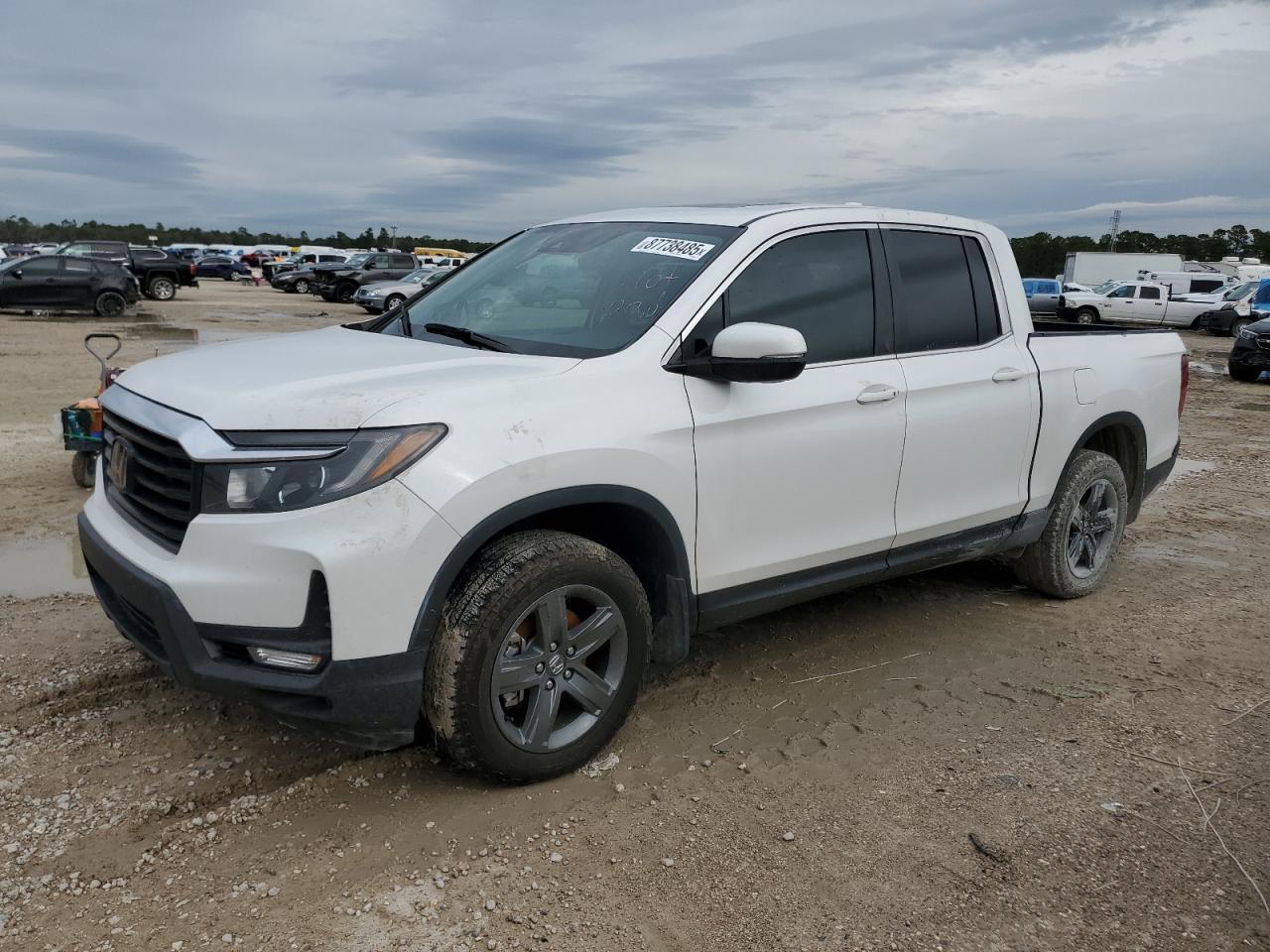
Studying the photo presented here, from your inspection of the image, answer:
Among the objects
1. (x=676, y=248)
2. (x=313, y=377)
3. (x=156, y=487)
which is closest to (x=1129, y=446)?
(x=676, y=248)

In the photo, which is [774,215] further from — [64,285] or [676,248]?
[64,285]

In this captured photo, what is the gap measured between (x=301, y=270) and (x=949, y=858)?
40.6 m

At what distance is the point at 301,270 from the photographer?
39938 mm

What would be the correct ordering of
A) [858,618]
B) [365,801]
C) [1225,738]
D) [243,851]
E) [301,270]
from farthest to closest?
1. [301,270]
2. [858,618]
3. [1225,738]
4. [365,801]
5. [243,851]

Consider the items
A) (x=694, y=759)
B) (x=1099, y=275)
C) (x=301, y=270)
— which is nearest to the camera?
(x=694, y=759)

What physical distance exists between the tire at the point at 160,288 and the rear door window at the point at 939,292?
32114 mm

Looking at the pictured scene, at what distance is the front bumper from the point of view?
9.11ft

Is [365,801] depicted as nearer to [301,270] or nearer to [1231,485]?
[1231,485]

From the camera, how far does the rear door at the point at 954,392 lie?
412 centimetres

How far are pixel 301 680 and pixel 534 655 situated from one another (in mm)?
693

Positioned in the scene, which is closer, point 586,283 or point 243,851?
point 243,851

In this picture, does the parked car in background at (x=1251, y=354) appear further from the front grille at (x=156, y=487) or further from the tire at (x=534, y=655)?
the front grille at (x=156, y=487)

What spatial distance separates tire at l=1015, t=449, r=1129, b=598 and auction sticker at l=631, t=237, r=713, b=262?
238cm

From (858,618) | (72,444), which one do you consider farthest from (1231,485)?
(72,444)
